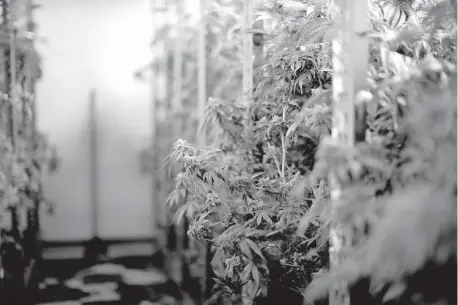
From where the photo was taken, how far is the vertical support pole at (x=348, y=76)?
1581 millimetres

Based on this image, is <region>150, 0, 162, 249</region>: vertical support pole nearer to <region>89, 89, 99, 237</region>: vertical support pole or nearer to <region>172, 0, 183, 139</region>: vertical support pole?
<region>89, 89, 99, 237</region>: vertical support pole

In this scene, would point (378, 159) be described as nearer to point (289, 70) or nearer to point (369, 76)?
point (369, 76)

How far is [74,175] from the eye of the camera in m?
5.80

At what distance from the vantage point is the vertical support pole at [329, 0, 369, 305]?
Result: 158cm

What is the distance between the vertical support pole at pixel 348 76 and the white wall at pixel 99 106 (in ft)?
14.4

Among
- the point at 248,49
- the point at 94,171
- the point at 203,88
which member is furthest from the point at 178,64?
the point at 248,49

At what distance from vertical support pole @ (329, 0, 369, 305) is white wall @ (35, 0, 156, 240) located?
4.40 meters

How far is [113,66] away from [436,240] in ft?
16.1

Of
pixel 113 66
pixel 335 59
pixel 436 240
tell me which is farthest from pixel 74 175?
pixel 436 240

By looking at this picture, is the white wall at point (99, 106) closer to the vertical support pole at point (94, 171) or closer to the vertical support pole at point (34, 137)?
the vertical support pole at point (94, 171)

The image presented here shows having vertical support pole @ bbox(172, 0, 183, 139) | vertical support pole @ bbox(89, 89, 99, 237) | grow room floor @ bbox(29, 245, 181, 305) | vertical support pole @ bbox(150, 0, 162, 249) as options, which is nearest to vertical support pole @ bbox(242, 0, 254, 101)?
grow room floor @ bbox(29, 245, 181, 305)

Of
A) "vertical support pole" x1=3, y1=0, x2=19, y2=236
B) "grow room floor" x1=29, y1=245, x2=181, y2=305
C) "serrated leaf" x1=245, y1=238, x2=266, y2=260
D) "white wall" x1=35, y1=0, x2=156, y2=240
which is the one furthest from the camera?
"white wall" x1=35, y1=0, x2=156, y2=240

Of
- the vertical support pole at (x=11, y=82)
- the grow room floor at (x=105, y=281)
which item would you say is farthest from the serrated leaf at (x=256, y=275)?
the vertical support pole at (x=11, y=82)

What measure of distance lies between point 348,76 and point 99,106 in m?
4.54
